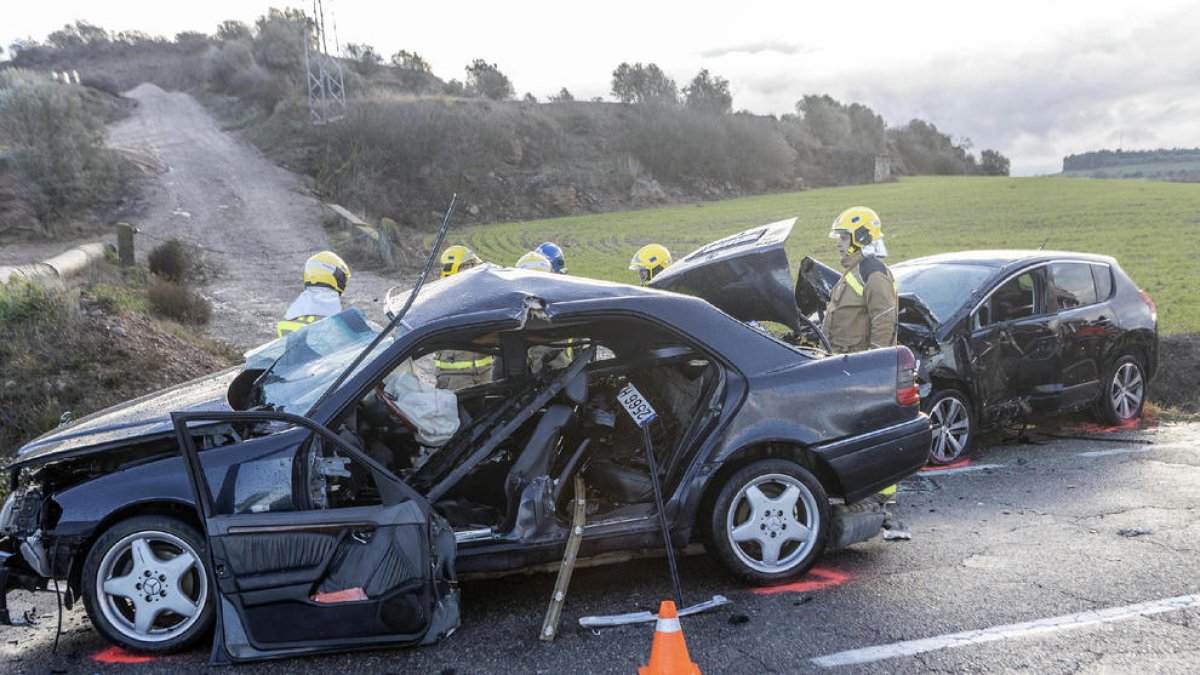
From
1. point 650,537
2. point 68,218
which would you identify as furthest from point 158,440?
point 68,218

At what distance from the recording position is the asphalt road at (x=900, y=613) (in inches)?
153

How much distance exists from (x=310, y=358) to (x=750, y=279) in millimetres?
2736

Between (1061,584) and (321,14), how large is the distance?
117ft

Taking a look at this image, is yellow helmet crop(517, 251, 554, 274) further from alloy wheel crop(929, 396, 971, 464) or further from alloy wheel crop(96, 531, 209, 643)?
alloy wheel crop(96, 531, 209, 643)

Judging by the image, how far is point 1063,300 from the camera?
26.5ft

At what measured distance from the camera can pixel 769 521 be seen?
4.59 m

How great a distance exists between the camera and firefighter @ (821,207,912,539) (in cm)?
660

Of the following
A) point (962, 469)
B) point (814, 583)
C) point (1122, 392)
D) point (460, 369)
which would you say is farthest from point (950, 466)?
point (460, 369)

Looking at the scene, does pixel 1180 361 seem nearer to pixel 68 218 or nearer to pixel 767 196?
pixel 68 218

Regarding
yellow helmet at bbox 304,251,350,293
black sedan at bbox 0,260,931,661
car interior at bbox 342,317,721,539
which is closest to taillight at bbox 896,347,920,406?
black sedan at bbox 0,260,931,661

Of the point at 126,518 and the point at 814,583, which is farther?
the point at 814,583

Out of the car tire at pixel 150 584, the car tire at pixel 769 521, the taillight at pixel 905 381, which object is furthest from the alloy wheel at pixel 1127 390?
the car tire at pixel 150 584

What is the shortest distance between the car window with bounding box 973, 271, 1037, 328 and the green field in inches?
230

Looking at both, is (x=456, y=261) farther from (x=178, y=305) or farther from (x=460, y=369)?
(x=178, y=305)
